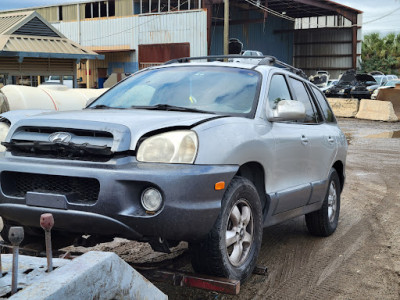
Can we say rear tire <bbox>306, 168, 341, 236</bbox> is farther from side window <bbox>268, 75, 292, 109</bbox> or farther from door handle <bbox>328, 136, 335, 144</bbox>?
side window <bbox>268, 75, 292, 109</bbox>

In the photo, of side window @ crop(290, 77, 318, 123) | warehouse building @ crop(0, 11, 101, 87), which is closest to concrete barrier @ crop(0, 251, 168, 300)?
side window @ crop(290, 77, 318, 123)

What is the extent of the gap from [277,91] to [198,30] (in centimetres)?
3710

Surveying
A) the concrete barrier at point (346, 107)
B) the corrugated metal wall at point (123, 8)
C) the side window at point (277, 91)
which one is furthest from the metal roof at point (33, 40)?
the corrugated metal wall at point (123, 8)

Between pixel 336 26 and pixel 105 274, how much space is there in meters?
57.5

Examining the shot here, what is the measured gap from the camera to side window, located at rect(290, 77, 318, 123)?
5.98m

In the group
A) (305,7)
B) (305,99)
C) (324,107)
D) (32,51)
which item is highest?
(305,7)

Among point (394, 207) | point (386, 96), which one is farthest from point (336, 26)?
point (394, 207)

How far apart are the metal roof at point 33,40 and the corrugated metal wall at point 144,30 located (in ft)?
63.5

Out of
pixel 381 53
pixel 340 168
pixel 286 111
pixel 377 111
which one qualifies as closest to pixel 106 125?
pixel 286 111

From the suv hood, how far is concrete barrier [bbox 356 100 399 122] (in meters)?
23.2

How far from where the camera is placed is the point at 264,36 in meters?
53.8

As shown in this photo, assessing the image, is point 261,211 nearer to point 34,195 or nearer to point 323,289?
point 323,289

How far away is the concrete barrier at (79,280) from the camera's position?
2.20 meters

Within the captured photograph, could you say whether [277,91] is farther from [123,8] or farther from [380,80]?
[123,8]
